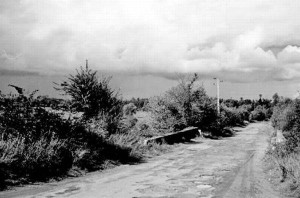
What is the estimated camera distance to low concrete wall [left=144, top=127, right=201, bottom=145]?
63.1ft

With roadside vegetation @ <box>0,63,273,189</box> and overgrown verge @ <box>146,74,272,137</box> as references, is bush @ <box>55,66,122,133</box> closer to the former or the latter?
roadside vegetation @ <box>0,63,273,189</box>

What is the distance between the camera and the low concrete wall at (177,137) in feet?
63.1

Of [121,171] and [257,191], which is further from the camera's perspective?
[121,171]

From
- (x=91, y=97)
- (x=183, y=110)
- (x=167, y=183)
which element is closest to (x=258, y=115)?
(x=183, y=110)

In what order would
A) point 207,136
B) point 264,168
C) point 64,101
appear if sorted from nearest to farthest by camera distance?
1. point 264,168
2. point 64,101
3. point 207,136

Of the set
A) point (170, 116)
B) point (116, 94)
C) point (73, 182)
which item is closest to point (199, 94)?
point (170, 116)

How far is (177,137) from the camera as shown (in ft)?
73.6

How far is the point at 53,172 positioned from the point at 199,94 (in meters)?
24.0

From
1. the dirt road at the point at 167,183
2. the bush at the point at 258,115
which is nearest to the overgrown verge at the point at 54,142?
the dirt road at the point at 167,183

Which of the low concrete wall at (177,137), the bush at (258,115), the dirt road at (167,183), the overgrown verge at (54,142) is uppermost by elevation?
the overgrown verge at (54,142)

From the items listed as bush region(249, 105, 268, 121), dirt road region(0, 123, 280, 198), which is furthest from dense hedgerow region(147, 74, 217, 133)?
bush region(249, 105, 268, 121)

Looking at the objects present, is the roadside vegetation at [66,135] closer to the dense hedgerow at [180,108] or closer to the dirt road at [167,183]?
the dirt road at [167,183]

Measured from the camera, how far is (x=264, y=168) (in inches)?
496

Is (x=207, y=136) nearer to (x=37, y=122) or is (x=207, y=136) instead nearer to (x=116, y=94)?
(x=116, y=94)
